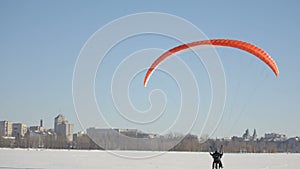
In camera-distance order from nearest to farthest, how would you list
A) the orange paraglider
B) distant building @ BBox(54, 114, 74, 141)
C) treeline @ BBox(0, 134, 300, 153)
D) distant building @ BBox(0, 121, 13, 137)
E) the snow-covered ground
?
the orange paraglider, the snow-covered ground, treeline @ BBox(0, 134, 300, 153), distant building @ BBox(54, 114, 74, 141), distant building @ BBox(0, 121, 13, 137)

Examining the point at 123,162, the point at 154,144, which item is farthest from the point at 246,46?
the point at 154,144

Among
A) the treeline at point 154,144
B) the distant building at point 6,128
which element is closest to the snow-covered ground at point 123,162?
the treeline at point 154,144

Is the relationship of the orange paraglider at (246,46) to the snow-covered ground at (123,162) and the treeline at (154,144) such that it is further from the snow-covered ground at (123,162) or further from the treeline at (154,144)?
the treeline at (154,144)

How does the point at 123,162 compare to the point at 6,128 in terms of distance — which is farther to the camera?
the point at 6,128

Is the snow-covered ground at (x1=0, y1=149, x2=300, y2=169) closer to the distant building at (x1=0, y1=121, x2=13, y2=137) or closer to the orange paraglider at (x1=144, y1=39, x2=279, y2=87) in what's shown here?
the orange paraglider at (x1=144, y1=39, x2=279, y2=87)

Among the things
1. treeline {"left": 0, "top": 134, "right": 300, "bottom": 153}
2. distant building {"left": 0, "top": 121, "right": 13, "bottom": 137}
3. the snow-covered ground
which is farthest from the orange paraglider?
distant building {"left": 0, "top": 121, "right": 13, "bottom": 137}

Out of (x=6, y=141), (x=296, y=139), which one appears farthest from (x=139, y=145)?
(x=296, y=139)

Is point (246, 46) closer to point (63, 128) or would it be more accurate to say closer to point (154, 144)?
point (154, 144)

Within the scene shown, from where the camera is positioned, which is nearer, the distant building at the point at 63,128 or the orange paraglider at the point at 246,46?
the orange paraglider at the point at 246,46

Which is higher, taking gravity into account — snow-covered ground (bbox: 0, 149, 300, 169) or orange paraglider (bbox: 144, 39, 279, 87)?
orange paraglider (bbox: 144, 39, 279, 87)

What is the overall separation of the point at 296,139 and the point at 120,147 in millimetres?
53214

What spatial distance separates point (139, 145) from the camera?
5031 cm

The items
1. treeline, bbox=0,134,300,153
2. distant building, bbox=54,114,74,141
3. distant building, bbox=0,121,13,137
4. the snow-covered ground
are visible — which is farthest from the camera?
distant building, bbox=0,121,13,137

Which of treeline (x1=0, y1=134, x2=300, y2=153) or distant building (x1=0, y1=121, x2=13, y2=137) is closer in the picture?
treeline (x1=0, y1=134, x2=300, y2=153)
